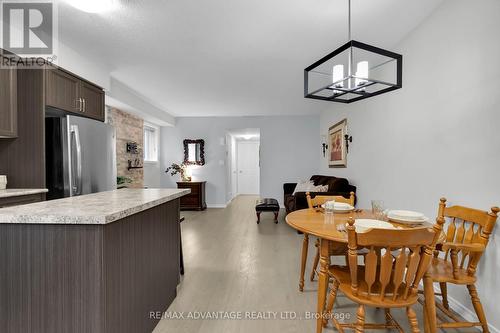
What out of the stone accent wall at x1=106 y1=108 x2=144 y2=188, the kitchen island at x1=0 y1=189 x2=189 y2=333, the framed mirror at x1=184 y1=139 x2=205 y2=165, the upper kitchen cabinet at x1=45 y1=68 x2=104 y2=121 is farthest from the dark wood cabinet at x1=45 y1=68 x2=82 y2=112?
the framed mirror at x1=184 y1=139 x2=205 y2=165

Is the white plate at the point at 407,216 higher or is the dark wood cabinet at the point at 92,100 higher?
the dark wood cabinet at the point at 92,100

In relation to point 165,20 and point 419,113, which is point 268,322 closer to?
point 419,113

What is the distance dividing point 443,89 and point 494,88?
1.59 feet

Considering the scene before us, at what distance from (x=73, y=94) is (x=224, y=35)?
5.93 ft

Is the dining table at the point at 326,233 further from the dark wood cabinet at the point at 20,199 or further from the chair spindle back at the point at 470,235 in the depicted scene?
the dark wood cabinet at the point at 20,199

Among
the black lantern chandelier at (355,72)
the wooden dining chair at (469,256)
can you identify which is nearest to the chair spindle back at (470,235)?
the wooden dining chair at (469,256)

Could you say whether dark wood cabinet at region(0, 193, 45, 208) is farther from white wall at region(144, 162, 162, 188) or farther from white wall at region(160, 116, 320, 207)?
white wall at region(160, 116, 320, 207)

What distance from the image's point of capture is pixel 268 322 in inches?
72.7

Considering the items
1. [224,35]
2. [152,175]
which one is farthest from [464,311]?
[152,175]

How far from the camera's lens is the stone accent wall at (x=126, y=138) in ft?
14.9

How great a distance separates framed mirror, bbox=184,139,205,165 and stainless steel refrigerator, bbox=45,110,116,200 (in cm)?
378

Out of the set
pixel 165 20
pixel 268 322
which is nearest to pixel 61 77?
pixel 165 20

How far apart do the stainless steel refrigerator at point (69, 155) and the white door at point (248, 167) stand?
699 cm

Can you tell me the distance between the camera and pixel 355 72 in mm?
2547
